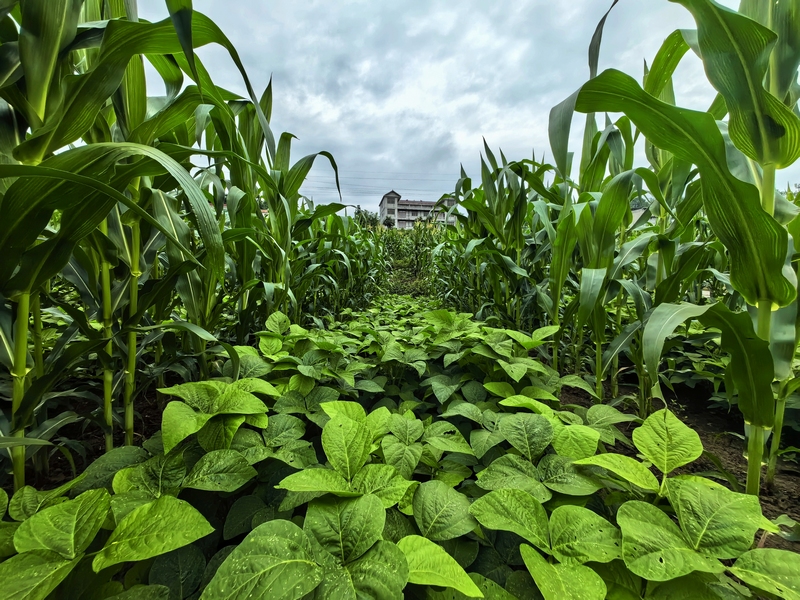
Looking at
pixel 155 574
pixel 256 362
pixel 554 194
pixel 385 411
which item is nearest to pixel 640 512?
pixel 385 411

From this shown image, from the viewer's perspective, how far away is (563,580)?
43 centimetres

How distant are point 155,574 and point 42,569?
13 cm

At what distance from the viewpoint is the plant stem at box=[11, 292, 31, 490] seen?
0.66 m

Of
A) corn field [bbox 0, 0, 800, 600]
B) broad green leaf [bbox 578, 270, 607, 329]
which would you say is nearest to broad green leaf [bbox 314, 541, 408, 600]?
corn field [bbox 0, 0, 800, 600]

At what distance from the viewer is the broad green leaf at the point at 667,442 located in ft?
1.96

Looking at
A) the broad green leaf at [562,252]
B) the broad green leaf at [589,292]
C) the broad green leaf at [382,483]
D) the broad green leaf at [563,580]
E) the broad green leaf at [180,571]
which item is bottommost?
the broad green leaf at [180,571]

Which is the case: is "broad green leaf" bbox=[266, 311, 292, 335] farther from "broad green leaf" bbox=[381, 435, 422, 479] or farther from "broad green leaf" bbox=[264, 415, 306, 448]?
"broad green leaf" bbox=[381, 435, 422, 479]

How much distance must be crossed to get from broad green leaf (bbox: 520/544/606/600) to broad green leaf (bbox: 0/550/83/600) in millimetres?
531

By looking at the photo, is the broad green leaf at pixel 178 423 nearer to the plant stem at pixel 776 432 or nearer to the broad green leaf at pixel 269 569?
the broad green leaf at pixel 269 569

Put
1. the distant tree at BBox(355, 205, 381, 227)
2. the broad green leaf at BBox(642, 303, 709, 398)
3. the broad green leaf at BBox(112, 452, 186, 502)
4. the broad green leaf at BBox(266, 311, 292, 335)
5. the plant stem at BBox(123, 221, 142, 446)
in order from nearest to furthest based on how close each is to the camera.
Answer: the broad green leaf at BBox(112, 452, 186, 502)
the broad green leaf at BBox(642, 303, 709, 398)
the plant stem at BBox(123, 221, 142, 446)
the broad green leaf at BBox(266, 311, 292, 335)
the distant tree at BBox(355, 205, 381, 227)

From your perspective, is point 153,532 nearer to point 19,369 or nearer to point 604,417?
point 19,369

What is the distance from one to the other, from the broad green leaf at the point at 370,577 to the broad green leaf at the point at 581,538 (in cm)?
22

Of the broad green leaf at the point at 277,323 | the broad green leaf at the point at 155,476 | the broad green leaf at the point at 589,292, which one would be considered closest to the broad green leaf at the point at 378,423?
the broad green leaf at the point at 155,476

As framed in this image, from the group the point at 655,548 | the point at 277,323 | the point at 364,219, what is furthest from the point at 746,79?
the point at 364,219
